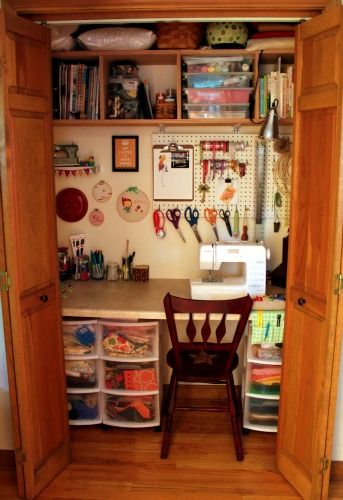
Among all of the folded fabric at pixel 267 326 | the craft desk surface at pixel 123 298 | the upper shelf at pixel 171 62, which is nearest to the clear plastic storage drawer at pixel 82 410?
the craft desk surface at pixel 123 298

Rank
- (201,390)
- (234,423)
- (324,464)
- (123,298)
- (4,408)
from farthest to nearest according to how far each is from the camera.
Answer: (201,390)
(123,298)
(234,423)
(4,408)
(324,464)

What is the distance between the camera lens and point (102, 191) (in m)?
3.17

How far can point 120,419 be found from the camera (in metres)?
2.89

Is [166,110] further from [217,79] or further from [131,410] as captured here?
[131,410]

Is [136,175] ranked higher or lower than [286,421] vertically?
higher

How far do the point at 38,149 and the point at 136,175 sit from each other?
3.19 feet

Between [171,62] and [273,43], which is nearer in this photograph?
[273,43]

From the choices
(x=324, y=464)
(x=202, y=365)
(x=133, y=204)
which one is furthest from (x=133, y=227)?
(x=324, y=464)

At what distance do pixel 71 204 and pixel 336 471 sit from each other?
210 cm

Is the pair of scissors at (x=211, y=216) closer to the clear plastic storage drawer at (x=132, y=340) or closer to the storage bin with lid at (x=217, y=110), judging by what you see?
the storage bin with lid at (x=217, y=110)

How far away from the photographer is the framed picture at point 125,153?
3.09 meters

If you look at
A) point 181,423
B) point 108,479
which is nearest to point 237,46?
point 181,423

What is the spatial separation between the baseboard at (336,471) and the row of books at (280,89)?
71.5 inches

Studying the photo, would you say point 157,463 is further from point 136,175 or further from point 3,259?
point 136,175
